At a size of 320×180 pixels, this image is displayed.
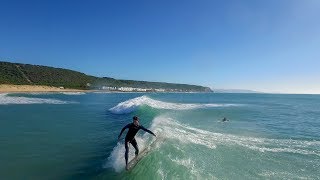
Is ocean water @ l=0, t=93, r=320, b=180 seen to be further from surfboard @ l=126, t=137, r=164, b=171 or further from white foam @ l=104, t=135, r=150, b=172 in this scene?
surfboard @ l=126, t=137, r=164, b=171

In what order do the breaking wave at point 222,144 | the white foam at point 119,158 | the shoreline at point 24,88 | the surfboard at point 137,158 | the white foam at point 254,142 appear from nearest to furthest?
the surfboard at point 137,158
the white foam at point 119,158
the breaking wave at point 222,144
the white foam at point 254,142
the shoreline at point 24,88

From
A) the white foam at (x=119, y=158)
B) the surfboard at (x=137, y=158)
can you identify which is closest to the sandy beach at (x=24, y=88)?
the white foam at (x=119, y=158)

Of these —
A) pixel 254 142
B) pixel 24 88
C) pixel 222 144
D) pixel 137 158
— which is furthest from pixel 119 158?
pixel 24 88

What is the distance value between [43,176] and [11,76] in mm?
143563

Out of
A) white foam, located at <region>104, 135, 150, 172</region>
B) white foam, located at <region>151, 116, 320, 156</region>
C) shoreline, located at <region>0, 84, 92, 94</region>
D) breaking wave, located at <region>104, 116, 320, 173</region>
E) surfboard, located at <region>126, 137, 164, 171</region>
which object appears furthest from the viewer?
shoreline, located at <region>0, 84, 92, 94</region>

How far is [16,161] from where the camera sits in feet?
48.2

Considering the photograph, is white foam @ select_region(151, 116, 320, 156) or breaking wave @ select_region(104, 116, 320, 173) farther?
white foam @ select_region(151, 116, 320, 156)

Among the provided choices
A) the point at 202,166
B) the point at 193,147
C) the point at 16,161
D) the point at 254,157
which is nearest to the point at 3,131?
the point at 16,161

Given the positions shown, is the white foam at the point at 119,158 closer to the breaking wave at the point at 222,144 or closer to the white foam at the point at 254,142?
the breaking wave at the point at 222,144

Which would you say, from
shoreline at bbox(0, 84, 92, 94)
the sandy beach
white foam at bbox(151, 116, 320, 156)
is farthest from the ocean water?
the sandy beach

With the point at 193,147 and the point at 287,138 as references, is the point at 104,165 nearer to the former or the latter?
the point at 193,147

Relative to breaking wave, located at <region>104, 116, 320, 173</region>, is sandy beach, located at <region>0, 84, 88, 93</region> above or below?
above

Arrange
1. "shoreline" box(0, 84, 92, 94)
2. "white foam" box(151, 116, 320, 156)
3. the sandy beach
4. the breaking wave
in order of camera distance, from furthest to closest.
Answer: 1. "shoreline" box(0, 84, 92, 94)
2. the sandy beach
3. "white foam" box(151, 116, 320, 156)
4. the breaking wave

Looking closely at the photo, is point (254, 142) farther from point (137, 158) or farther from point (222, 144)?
point (137, 158)
